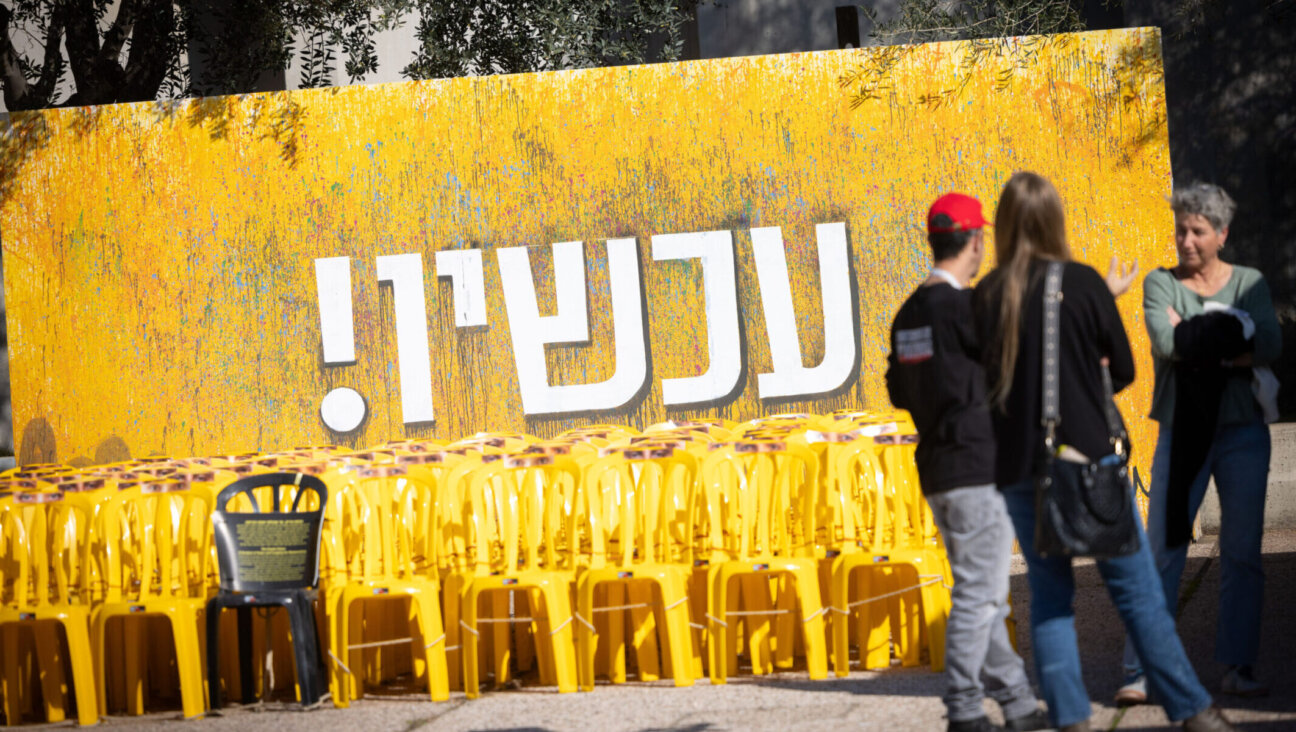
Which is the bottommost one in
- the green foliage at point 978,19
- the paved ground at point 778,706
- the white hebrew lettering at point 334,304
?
the paved ground at point 778,706

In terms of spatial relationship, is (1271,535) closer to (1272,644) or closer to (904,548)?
(1272,644)

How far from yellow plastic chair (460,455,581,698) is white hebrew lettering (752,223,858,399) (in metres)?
3.70

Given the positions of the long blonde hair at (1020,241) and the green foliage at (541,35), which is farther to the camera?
the green foliage at (541,35)

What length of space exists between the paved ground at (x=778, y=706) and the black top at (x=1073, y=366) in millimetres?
1386

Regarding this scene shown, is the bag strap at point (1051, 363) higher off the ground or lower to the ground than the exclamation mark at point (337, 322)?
lower

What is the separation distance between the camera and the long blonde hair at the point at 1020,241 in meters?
3.97

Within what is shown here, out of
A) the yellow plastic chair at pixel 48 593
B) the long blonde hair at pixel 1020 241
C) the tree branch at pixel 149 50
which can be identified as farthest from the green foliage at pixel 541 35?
the long blonde hair at pixel 1020 241

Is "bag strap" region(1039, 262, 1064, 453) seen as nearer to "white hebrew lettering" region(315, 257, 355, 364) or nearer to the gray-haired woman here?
the gray-haired woman

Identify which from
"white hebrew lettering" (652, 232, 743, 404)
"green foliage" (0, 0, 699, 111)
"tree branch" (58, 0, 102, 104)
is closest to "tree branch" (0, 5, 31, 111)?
"green foliage" (0, 0, 699, 111)

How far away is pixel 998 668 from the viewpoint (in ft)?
14.8

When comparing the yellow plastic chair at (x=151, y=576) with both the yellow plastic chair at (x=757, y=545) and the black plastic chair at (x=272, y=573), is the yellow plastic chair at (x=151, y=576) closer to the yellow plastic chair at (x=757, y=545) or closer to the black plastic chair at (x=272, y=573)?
the black plastic chair at (x=272, y=573)

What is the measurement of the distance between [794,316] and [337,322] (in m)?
3.49

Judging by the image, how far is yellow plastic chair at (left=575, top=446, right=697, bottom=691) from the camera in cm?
605

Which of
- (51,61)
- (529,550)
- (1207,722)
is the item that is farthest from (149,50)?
(1207,722)
